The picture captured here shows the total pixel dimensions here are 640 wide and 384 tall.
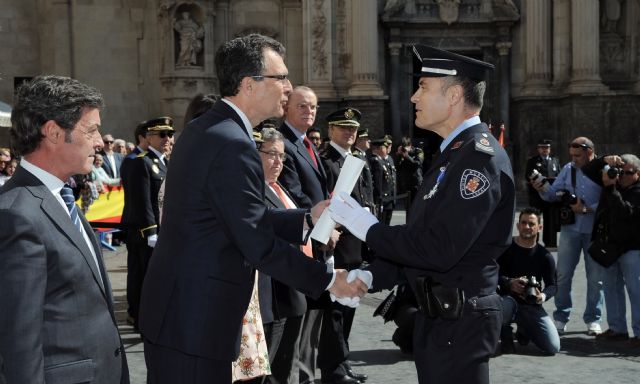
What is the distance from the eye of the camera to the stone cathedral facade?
23531 mm

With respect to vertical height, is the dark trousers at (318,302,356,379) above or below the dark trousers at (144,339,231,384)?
below

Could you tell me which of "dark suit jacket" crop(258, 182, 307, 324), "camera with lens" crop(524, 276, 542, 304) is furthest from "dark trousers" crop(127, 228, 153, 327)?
"dark suit jacket" crop(258, 182, 307, 324)

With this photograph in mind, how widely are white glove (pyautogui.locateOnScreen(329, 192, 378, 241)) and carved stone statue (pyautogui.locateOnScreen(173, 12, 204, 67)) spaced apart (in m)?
19.7

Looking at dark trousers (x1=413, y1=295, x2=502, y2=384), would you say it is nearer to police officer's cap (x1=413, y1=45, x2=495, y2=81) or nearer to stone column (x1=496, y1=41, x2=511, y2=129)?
police officer's cap (x1=413, y1=45, x2=495, y2=81)

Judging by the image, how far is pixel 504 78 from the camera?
25.1m

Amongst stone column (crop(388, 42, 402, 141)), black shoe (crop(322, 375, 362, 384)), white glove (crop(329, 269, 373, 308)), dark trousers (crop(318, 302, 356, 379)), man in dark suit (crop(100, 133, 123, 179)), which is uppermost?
stone column (crop(388, 42, 402, 141))

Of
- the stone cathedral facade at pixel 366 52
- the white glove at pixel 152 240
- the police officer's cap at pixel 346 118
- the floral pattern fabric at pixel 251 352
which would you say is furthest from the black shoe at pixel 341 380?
the stone cathedral facade at pixel 366 52

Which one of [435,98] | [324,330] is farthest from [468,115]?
[324,330]

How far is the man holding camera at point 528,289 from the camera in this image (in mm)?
8711

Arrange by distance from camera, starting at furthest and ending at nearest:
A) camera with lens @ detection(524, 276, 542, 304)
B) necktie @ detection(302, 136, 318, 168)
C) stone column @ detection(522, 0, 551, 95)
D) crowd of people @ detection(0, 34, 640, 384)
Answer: stone column @ detection(522, 0, 551, 95)
camera with lens @ detection(524, 276, 542, 304)
necktie @ detection(302, 136, 318, 168)
crowd of people @ detection(0, 34, 640, 384)

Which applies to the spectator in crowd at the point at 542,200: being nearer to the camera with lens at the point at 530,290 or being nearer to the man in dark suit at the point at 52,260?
the camera with lens at the point at 530,290

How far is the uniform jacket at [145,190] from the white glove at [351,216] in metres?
5.27

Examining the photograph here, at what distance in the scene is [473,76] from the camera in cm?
430

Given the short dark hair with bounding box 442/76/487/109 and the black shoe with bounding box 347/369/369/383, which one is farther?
the black shoe with bounding box 347/369/369/383
